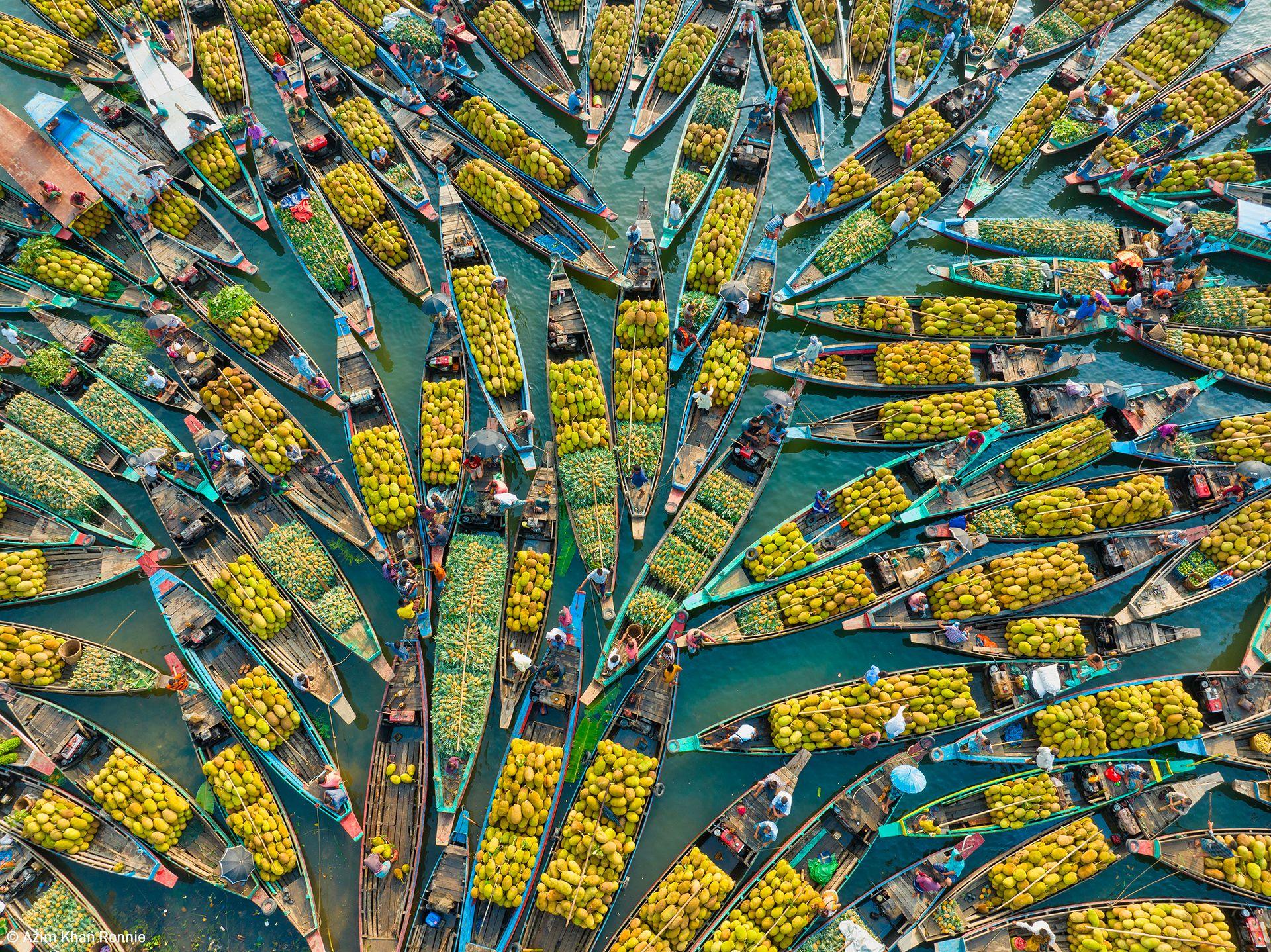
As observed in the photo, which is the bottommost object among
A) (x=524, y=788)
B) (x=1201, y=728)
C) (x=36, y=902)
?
(x=36, y=902)

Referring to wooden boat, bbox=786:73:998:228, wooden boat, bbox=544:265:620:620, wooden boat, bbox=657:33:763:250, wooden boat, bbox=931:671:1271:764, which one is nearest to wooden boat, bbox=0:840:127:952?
wooden boat, bbox=544:265:620:620

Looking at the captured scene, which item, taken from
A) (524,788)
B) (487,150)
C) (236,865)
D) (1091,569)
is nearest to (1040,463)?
(1091,569)

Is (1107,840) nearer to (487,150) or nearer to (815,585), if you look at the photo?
(815,585)

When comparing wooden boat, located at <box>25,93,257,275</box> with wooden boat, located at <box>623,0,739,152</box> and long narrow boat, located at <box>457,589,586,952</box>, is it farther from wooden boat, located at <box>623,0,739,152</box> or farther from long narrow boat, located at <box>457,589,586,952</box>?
long narrow boat, located at <box>457,589,586,952</box>

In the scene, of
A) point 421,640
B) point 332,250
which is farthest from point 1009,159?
point 421,640

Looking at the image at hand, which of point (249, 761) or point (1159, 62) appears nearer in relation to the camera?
point (249, 761)

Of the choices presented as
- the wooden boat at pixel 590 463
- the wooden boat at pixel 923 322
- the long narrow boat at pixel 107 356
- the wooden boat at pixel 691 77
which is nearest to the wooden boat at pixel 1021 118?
the wooden boat at pixel 923 322

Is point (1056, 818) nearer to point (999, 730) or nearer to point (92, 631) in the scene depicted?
point (999, 730)
